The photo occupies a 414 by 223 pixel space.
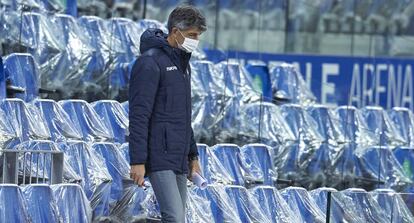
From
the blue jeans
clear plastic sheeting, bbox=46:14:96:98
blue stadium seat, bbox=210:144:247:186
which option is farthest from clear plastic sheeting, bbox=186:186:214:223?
clear plastic sheeting, bbox=46:14:96:98

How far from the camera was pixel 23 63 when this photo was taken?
10320 mm

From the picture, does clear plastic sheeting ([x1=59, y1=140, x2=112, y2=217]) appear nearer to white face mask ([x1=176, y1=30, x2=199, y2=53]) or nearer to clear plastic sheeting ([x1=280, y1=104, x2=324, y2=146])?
white face mask ([x1=176, y1=30, x2=199, y2=53])

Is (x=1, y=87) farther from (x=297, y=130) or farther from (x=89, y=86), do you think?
(x=297, y=130)

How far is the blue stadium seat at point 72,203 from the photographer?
25.9 feet

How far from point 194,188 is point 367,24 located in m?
7.04

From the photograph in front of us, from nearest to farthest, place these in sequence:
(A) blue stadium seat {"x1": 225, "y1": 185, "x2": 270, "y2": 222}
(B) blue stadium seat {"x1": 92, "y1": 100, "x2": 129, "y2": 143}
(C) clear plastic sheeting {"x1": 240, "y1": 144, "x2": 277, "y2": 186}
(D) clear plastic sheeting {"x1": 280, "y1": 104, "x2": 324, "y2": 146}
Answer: (A) blue stadium seat {"x1": 225, "y1": 185, "x2": 270, "y2": 222}, (C) clear plastic sheeting {"x1": 240, "y1": 144, "x2": 277, "y2": 186}, (B) blue stadium seat {"x1": 92, "y1": 100, "x2": 129, "y2": 143}, (D) clear plastic sheeting {"x1": 280, "y1": 104, "x2": 324, "y2": 146}

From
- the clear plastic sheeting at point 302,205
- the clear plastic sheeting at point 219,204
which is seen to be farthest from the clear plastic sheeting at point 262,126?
the clear plastic sheeting at point 219,204

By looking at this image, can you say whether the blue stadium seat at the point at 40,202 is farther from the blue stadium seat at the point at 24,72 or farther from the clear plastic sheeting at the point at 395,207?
the blue stadium seat at the point at 24,72

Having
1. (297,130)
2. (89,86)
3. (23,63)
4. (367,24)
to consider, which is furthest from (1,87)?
(367,24)

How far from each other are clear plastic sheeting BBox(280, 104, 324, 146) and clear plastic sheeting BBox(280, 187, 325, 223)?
2.28 metres

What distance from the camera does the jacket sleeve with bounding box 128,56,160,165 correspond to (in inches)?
245

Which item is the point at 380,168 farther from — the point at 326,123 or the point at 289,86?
the point at 289,86

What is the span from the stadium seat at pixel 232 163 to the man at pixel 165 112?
126 inches

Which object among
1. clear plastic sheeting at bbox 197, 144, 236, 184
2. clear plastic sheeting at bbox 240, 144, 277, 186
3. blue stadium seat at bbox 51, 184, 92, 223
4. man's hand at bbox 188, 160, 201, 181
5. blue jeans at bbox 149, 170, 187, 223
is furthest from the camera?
clear plastic sheeting at bbox 240, 144, 277, 186
